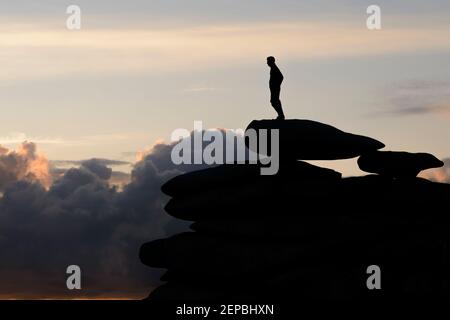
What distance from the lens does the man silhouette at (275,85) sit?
4212cm

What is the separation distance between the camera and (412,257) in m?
41.6

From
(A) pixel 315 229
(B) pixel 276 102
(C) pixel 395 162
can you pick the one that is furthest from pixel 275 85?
(A) pixel 315 229

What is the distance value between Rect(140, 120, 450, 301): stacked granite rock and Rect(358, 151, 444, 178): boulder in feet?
0.13

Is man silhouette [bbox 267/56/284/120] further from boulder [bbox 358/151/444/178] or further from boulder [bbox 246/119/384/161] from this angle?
boulder [bbox 358/151/444/178]

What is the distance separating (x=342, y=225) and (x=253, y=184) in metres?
3.80

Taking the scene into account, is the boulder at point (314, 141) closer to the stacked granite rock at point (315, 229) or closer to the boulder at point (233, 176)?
the stacked granite rock at point (315, 229)

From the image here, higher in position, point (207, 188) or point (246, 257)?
point (207, 188)

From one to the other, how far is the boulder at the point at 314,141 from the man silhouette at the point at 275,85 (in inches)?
34.0

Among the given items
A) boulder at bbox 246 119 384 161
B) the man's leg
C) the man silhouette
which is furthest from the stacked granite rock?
the man silhouette

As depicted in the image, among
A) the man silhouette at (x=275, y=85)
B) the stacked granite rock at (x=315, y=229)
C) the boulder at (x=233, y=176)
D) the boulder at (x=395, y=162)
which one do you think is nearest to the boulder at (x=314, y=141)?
the stacked granite rock at (x=315, y=229)
